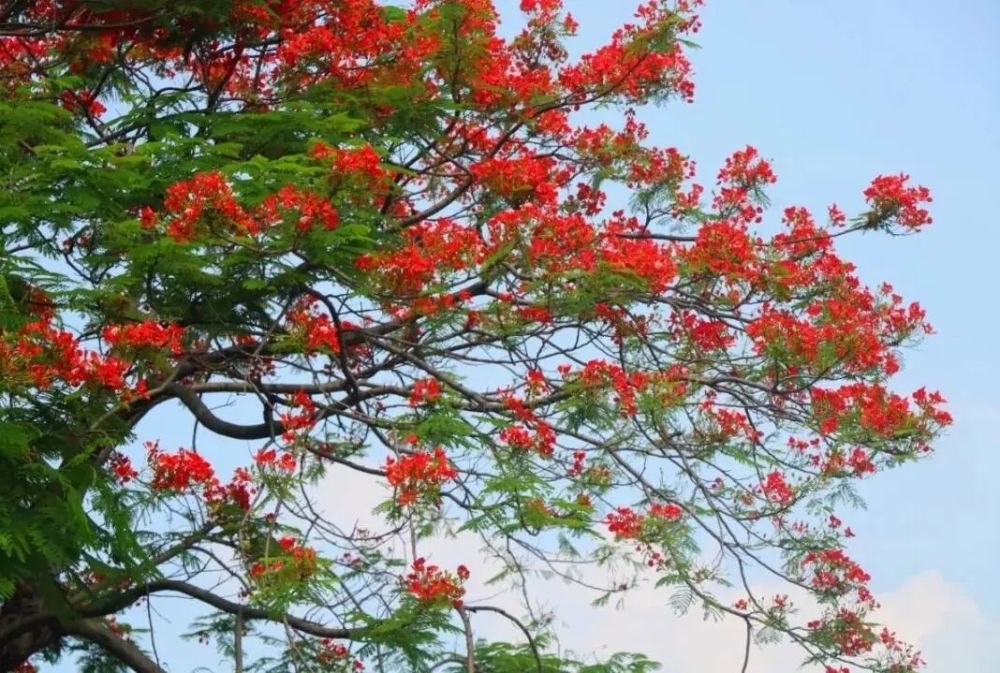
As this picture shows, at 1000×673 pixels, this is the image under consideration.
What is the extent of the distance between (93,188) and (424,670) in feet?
10.3

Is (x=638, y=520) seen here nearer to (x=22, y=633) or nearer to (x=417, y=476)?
(x=417, y=476)

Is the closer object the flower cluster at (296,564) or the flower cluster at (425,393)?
the flower cluster at (296,564)

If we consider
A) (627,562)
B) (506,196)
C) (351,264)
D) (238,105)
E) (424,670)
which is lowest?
(424,670)

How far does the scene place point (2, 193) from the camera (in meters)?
7.44

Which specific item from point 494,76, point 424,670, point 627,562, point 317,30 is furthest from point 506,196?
point 424,670

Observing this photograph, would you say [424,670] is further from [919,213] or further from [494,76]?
[919,213]

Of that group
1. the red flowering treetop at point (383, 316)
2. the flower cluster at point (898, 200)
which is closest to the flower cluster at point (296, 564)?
the red flowering treetop at point (383, 316)

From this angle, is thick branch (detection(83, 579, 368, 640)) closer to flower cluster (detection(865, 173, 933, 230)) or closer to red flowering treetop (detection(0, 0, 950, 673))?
red flowering treetop (detection(0, 0, 950, 673))

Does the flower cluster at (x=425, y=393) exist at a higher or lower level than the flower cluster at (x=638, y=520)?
higher

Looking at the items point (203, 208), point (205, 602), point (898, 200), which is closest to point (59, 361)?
point (203, 208)

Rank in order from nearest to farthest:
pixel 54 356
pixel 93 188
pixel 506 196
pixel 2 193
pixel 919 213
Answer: pixel 54 356 < pixel 2 193 < pixel 93 188 < pixel 506 196 < pixel 919 213

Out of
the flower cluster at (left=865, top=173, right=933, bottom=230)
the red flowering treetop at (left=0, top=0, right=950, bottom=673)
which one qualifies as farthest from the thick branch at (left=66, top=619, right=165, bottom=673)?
the flower cluster at (left=865, top=173, right=933, bottom=230)

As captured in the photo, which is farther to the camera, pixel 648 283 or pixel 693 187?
pixel 693 187

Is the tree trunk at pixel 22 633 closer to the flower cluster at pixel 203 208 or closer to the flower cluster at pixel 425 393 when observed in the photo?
the flower cluster at pixel 425 393
